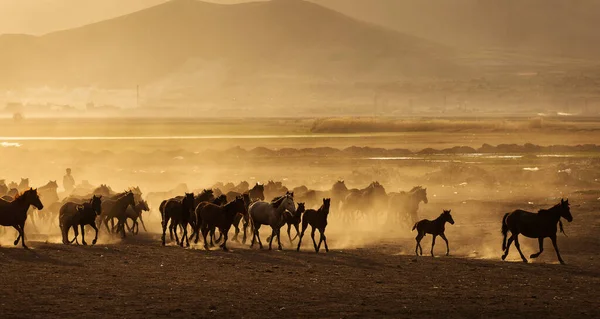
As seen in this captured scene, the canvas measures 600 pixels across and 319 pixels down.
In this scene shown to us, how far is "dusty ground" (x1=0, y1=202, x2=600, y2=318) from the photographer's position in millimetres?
20297

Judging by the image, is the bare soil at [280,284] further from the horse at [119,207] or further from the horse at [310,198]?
the horse at [310,198]

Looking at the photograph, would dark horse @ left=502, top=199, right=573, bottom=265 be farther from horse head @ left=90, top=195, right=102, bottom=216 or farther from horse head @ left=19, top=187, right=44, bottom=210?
horse head @ left=19, top=187, right=44, bottom=210

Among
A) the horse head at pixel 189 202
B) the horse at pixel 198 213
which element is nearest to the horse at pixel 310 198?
the horse at pixel 198 213

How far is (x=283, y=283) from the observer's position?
23203 mm

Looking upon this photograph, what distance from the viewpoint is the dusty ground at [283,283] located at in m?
20.3

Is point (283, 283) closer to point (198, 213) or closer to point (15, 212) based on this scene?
point (198, 213)

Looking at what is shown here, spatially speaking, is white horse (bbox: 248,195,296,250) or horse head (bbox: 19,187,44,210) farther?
white horse (bbox: 248,195,296,250)

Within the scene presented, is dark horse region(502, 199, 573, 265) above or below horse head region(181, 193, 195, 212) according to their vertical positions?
below

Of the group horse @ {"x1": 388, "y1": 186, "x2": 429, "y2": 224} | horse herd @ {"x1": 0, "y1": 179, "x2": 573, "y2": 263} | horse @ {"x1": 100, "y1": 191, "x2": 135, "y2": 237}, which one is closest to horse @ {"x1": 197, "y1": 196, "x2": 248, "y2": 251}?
horse herd @ {"x1": 0, "y1": 179, "x2": 573, "y2": 263}

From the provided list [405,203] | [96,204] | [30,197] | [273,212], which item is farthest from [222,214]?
[405,203]

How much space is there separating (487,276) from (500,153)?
167 ft

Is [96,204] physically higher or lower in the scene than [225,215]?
higher

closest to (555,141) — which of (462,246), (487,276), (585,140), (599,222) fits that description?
(585,140)

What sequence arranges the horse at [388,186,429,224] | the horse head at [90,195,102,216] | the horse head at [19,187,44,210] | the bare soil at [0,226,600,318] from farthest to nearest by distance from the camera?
the horse at [388,186,429,224], the horse head at [90,195,102,216], the horse head at [19,187,44,210], the bare soil at [0,226,600,318]
